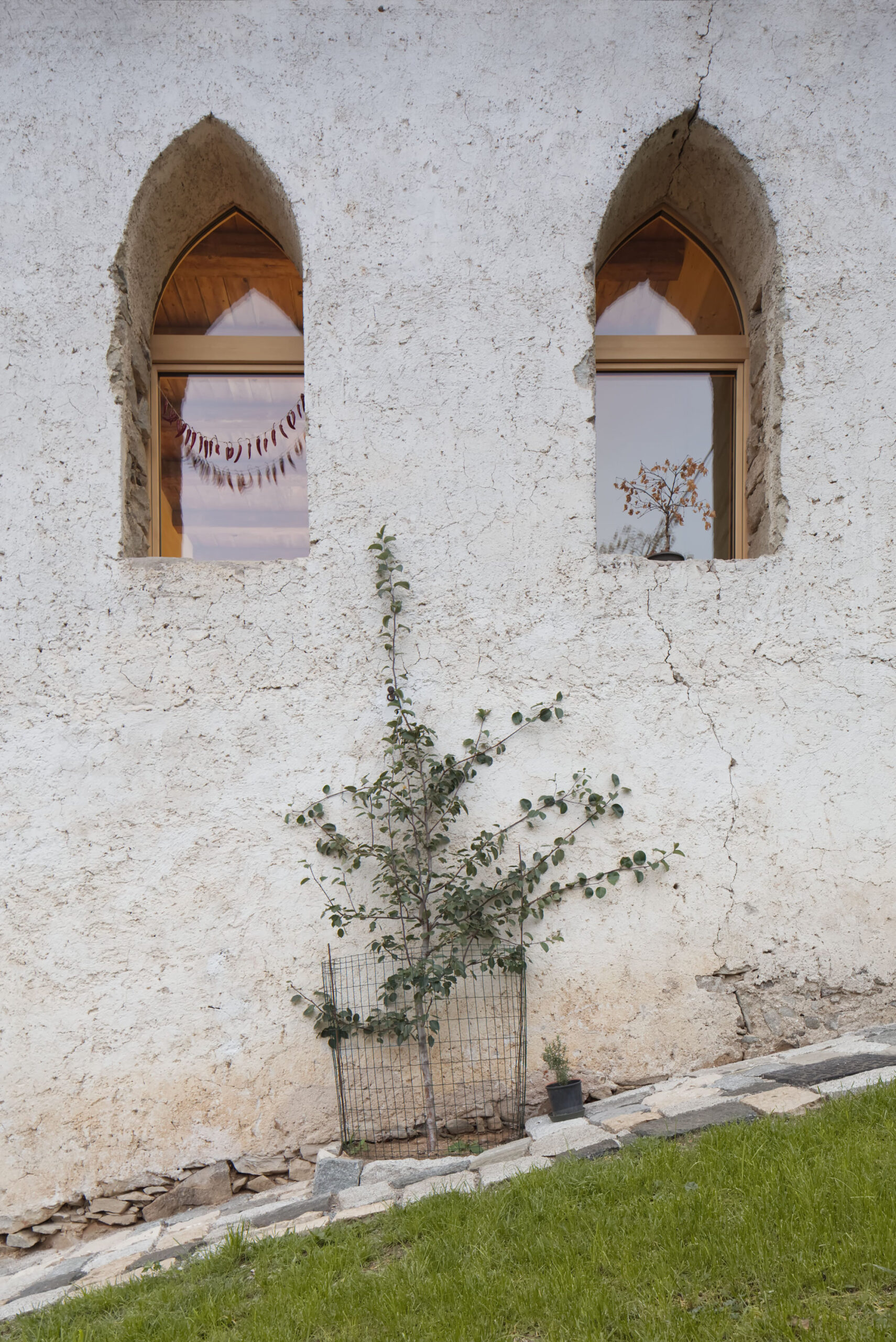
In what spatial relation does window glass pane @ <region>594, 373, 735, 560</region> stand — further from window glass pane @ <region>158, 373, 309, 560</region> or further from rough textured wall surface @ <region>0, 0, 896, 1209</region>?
window glass pane @ <region>158, 373, 309, 560</region>

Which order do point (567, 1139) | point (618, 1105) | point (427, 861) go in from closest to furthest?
1. point (567, 1139)
2. point (618, 1105)
3. point (427, 861)

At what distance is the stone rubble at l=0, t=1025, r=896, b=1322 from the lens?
112 inches

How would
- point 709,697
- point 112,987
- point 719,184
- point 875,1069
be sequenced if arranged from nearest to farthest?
point 875,1069 < point 112,987 < point 709,697 < point 719,184

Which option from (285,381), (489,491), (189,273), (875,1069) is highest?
(189,273)

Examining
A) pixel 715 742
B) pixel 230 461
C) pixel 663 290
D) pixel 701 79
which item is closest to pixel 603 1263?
pixel 715 742

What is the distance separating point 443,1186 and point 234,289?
424 centimetres

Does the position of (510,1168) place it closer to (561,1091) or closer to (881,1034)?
(561,1091)

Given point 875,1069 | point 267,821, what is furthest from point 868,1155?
point 267,821

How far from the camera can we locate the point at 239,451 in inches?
178

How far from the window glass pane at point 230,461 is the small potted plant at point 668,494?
5.58ft

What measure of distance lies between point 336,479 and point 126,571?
1.05 m

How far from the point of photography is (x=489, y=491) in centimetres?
404

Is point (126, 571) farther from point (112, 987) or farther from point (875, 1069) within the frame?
point (875, 1069)

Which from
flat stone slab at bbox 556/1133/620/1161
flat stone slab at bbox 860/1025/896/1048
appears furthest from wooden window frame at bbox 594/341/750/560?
flat stone slab at bbox 556/1133/620/1161
